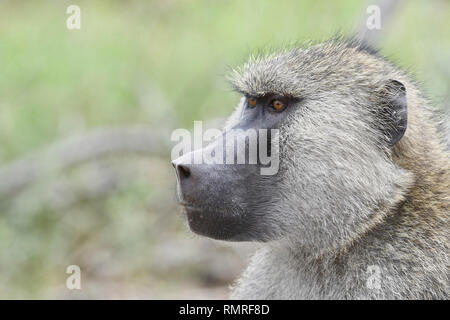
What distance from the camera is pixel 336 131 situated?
3.23 meters

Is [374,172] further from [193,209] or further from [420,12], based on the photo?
[420,12]

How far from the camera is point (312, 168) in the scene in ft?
10.6

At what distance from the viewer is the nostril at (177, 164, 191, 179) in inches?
120

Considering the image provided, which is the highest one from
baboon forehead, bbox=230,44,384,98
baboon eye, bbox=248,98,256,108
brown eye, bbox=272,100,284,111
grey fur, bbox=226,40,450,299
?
baboon forehead, bbox=230,44,384,98

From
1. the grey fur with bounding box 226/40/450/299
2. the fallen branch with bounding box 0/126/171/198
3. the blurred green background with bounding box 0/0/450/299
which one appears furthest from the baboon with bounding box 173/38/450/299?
the fallen branch with bounding box 0/126/171/198

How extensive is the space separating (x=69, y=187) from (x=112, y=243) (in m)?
0.86

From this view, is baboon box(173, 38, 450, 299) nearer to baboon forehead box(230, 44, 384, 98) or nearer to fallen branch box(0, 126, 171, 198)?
baboon forehead box(230, 44, 384, 98)

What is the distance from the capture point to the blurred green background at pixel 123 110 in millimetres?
6582

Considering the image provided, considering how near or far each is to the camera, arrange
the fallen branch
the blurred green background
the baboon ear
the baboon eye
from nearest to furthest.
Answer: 1. the baboon ear
2. the baboon eye
3. the blurred green background
4. the fallen branch

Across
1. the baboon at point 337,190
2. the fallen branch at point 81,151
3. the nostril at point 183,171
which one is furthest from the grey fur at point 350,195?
the fallen branch at point 81,151

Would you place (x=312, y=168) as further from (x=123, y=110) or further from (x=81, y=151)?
(x=123, y=110)

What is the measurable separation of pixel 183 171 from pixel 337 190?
0.69 metres

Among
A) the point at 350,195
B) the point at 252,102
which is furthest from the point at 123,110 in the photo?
the point at 350,195

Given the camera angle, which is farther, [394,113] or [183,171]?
[394,113]
